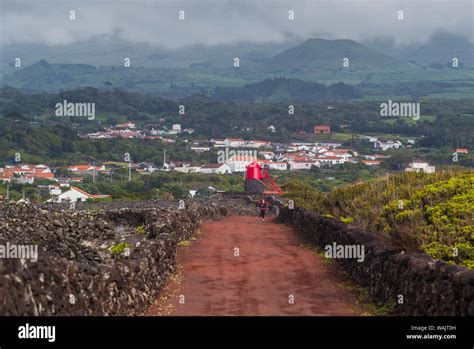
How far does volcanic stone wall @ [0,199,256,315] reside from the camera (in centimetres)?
950

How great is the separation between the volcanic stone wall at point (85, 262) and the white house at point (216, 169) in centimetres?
11331

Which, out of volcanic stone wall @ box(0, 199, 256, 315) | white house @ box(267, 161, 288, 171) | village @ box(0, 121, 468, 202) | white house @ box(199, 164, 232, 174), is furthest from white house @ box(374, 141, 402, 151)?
volcanic stone wall @ box(0, 199, 256, 315)

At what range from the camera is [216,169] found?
14400 centimetres

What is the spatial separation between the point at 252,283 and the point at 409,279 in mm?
4347

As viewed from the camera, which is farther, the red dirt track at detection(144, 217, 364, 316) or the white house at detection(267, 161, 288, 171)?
the white house at detection(267, 161, 288, 171)

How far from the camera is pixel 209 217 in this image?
123 feet

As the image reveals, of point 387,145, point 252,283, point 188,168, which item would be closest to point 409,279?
point 252,283

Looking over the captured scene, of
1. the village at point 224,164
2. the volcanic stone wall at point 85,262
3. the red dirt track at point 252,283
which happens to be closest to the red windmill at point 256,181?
the village at point 224,164

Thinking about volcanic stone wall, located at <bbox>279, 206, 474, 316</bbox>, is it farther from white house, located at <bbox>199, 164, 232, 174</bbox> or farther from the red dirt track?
white house, located at <bbox>199, 164, 232, 174</bbox>

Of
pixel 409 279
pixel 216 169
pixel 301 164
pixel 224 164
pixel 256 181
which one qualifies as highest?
pixel 409 279

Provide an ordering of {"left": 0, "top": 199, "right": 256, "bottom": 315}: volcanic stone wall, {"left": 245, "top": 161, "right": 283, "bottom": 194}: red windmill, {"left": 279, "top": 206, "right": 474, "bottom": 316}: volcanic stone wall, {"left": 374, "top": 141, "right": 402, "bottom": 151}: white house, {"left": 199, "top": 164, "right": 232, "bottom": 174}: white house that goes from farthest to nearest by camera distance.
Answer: {"left": 374, "top": 141, "right": 402, "bottom": 151}: white house, {"left": 199, "top": 164, "right": 232, "bottom": 174}: white house, {"left": 245, "top": 161, "right": 283, "bottom": 194}: red windmill, {"left": 279, "top": 206, "right": 474, "bottom": 316}: volcanic stone wall, {"left": 0, "top": 199, "right": 256, "bottom": 315}: volcanic stone wall

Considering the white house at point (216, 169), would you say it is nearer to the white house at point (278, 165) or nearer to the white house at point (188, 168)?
the white house at point (188, 168)

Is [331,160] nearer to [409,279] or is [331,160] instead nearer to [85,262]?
[85,262]

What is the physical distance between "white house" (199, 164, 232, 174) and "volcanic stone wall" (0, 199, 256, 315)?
372 feet
